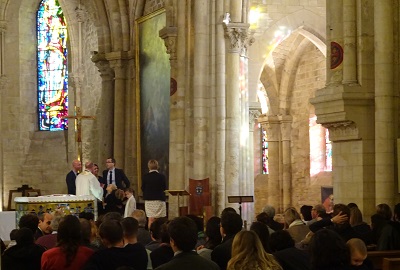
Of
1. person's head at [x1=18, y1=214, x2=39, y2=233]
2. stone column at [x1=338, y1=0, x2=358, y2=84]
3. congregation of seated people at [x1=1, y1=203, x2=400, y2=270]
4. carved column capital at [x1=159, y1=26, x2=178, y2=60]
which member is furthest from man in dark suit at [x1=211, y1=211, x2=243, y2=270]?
carved column capital at [x1=159, y1=26, x2=178, y2=60]

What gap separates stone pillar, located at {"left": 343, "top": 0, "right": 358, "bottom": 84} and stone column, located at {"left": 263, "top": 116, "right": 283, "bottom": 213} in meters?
16.8

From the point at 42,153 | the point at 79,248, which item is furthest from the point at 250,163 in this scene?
the point at 79,248

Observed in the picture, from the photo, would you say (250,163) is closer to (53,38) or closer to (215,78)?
(215,78)

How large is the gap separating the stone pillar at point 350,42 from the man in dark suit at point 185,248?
8.06 metres

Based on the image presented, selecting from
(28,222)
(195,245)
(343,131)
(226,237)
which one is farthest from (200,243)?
(343,131)

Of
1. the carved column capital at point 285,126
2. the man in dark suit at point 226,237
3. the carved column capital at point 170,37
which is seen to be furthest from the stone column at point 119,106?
the man in dark suit at point 226,237

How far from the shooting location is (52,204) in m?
16.1

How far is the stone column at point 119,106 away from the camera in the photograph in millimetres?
27578

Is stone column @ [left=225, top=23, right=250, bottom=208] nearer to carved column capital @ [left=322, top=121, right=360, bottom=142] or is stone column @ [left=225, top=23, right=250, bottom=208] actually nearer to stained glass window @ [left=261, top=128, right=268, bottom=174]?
carved column capital @ [left=322, top=121, right=360, bottom=142]

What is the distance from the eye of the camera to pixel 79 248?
7.68 metres

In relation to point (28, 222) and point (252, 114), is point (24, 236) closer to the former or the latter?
point (28, 222)

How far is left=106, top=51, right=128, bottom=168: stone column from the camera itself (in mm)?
27578

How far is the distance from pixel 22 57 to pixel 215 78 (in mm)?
12159

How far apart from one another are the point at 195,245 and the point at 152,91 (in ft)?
61.7
